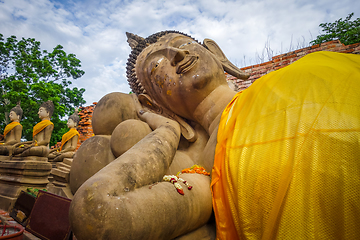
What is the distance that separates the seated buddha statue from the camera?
694 mm

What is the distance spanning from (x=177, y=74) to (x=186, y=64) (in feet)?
0.35

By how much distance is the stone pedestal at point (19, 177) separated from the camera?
2.73 meters

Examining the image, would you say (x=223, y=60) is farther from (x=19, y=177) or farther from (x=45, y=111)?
(x=45, y=111)

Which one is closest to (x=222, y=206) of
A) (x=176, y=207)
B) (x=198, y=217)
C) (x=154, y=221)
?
(x=198, y=217)

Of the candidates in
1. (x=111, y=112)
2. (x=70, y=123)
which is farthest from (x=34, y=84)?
(x=111, y=112)

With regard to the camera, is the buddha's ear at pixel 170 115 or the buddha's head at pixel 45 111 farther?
the buddha's head at pixel 45 111

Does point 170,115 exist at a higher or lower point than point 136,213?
higher

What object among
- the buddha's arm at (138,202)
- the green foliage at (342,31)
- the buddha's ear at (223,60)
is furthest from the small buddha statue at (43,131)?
the green foliage at (342,31)

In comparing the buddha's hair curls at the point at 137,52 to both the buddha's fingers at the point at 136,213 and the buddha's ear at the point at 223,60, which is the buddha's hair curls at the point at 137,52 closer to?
the buddha's ear at the point at 223,60

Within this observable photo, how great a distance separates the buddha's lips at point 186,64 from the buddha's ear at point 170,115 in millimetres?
431

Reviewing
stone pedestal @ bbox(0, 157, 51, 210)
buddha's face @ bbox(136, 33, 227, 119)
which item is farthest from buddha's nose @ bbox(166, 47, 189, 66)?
stone pedestal @ bbox(0, 157, 51, 210)

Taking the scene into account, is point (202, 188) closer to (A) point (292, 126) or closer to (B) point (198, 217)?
(B) point (198, 217)

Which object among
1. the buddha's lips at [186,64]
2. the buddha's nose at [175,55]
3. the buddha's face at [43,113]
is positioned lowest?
the buddha's lips at [186,64]

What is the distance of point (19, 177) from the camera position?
9.56 ft
